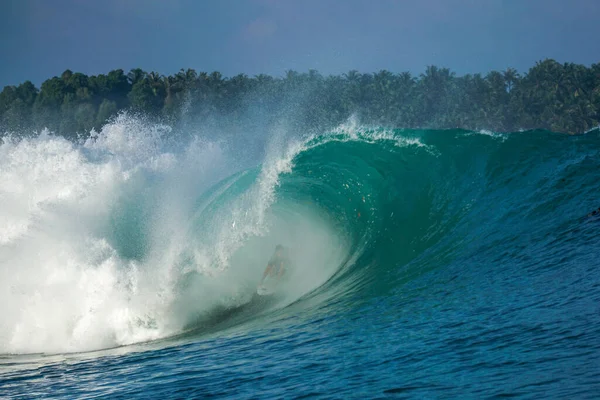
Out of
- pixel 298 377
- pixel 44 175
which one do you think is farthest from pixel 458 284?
pixel 44 175

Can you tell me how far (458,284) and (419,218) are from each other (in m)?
4.79

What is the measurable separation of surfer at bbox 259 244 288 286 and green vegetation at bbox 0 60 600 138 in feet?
244

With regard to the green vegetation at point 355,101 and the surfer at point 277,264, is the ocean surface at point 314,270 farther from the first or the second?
the green vegetation at point 355,101

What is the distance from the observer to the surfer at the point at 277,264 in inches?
506

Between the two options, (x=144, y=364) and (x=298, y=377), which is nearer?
(x=298, y=377)

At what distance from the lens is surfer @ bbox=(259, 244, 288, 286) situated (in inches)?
506

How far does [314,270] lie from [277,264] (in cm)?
80

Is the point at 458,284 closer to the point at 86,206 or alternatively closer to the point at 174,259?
the point at 174,259

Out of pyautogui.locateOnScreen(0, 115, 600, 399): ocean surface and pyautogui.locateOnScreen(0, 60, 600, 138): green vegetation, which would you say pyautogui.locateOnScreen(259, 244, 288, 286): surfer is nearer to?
pyautogui.locateOnScreen(0, 115, 600, 399): ocean surface

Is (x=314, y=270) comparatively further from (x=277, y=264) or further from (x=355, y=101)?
(x=355, y=101)

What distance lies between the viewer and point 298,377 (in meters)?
7.04

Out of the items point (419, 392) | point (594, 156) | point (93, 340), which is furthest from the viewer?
point (594, 156)

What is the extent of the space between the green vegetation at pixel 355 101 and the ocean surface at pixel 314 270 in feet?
233

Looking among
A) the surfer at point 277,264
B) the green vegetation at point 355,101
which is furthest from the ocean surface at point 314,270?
the green vegetation at point 355,101
